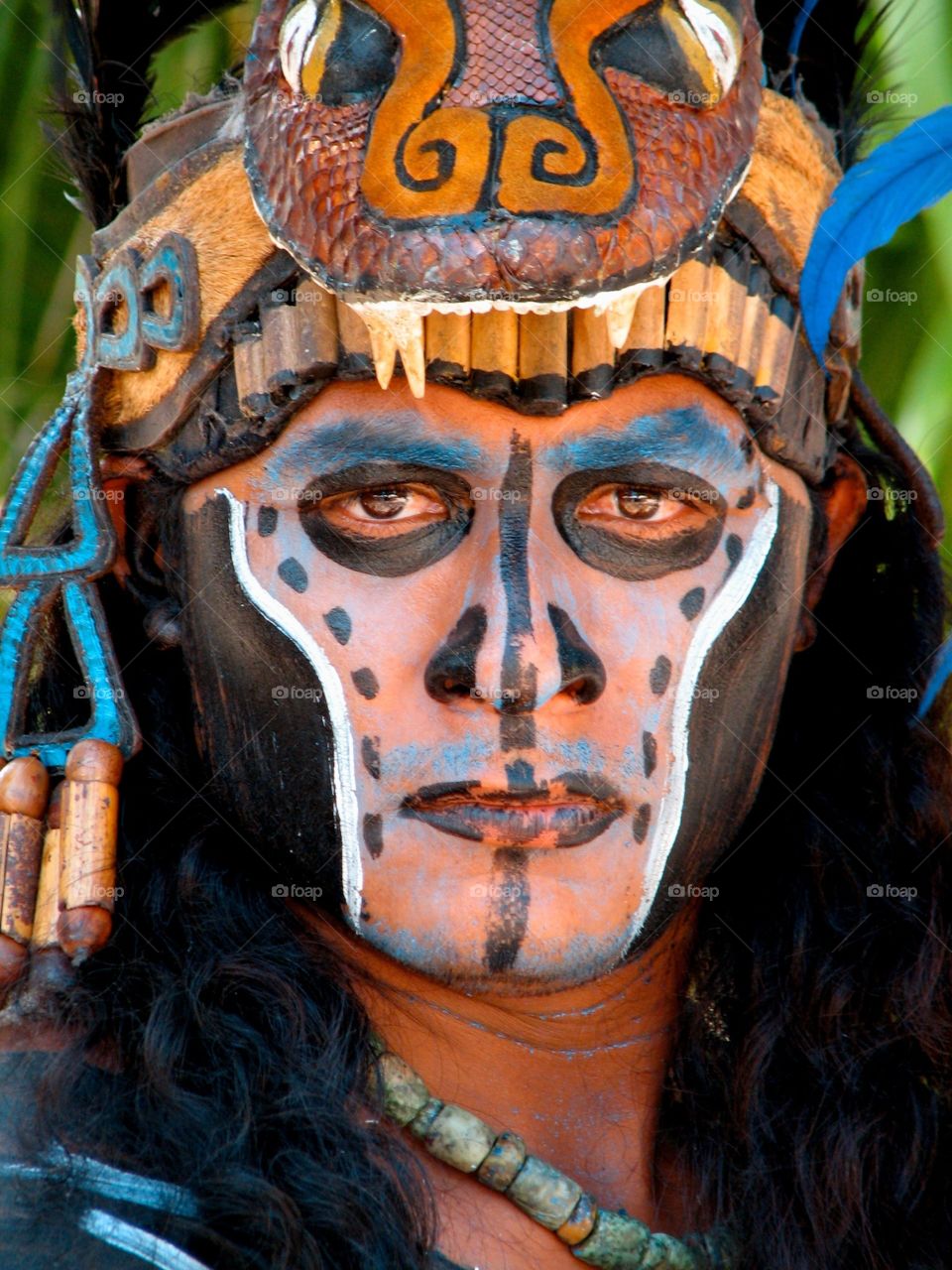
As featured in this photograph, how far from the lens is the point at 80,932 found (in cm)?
295

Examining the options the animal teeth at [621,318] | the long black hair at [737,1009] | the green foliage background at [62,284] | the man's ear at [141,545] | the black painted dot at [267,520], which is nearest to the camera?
the long black hair at [737,1009]

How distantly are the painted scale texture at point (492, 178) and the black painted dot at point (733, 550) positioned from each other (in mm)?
538

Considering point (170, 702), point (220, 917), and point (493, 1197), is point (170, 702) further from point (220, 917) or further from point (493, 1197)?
point (493, 1197)

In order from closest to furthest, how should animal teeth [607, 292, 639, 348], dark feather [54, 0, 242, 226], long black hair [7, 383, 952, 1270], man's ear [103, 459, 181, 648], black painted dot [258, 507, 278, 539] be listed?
long black hair [7, 383, 952, 1270] → animal teeth [607, 292, 639, 348] → black painted dot [258, 507, 278, 539] → man's ear [103, 459, 181, 648] → dark feather [54, 0, 242, 226]

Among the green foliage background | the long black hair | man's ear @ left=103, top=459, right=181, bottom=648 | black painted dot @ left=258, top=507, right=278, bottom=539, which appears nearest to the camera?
the long black hair

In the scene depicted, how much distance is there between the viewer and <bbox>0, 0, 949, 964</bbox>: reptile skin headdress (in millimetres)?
2799

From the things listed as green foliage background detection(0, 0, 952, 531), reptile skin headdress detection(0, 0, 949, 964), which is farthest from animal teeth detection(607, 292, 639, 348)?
green foliage background detection(0, 0, 952, 531)

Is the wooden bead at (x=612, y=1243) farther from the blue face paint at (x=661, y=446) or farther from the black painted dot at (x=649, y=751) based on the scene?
the blue face paint at (x=661, y=446)

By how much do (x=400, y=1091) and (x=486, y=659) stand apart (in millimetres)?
712

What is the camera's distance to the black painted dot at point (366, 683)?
9.87 ft

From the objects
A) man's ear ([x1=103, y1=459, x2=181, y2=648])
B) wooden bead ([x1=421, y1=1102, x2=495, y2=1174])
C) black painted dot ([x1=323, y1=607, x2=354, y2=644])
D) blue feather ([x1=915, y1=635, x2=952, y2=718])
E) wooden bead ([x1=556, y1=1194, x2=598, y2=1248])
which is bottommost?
wooden bead ([x1=556, y1=1194, x2=598, y2=1248])

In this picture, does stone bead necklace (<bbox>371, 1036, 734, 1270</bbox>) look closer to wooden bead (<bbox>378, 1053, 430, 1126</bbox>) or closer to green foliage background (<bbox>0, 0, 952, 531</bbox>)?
wooden bead (<bbox>378, 1053, 430, 1126</bbox>)

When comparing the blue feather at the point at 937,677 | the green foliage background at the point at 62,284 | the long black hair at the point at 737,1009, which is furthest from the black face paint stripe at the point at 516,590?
the green foliage background at the point at 62,284

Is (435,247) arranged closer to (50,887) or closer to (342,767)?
(342,767)
